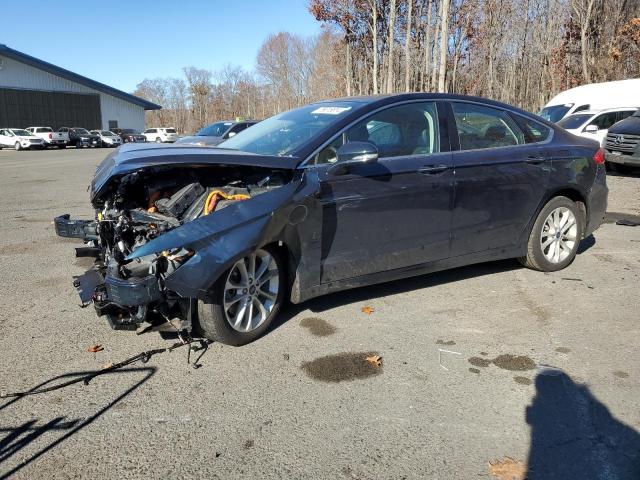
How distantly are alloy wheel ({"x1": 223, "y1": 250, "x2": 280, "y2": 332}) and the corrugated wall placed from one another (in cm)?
4953

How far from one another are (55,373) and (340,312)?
85.6 inches

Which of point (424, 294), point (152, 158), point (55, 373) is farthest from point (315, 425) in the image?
point (424, 294)

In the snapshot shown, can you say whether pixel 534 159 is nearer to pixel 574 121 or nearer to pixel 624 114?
pixel 574 121

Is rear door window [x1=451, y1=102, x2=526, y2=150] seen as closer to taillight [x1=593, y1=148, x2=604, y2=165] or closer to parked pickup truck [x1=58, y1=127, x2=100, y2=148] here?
taillight [x1=593, y1=148, x2=604, y2=165]

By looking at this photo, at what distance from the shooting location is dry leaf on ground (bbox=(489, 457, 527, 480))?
251 cm

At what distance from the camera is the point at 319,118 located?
454cm

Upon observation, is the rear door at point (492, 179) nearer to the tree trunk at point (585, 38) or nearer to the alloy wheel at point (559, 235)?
the alloy wheel at point (559, 235)

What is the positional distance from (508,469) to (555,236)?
350 cm

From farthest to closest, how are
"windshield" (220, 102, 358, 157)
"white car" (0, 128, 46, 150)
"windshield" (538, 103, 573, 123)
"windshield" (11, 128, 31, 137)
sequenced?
1. "windshield" (11, 128, 31, 137)
2. "white car" (0, 128, 46, 150)
3. "windshield" (538, 103, 573, 123)
4. "windshield" (220, 102, 358, 157)

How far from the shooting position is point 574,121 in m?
16.1

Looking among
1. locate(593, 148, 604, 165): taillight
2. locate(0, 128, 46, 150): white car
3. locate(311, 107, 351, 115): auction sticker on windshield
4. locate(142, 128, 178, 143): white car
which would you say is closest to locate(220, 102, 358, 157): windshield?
locate(311, 107, 351, 115): auction sticker on windshield

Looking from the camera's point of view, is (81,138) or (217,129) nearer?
(217,129)

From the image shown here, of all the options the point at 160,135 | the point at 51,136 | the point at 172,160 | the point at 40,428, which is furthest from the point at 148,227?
the point at 160,135

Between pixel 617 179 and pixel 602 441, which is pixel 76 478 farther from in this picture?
pixel 617 179
